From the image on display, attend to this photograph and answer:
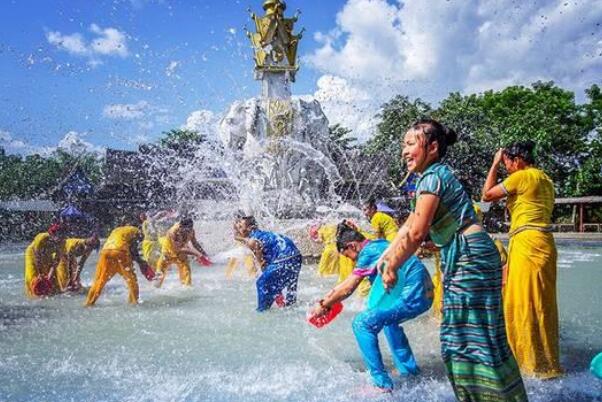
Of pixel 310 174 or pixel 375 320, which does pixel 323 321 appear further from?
pixel 310 174

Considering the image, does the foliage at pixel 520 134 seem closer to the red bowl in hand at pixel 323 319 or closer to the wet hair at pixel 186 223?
the wet hair at pixel 186 223

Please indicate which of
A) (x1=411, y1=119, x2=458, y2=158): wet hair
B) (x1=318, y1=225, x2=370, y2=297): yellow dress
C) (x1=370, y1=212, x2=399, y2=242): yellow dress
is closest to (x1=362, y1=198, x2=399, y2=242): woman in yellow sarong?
(x1=370, y1=212, x2=399, y2=242): yellow dress

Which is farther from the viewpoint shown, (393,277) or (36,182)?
(36,182)

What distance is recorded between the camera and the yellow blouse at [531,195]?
13.9 feet

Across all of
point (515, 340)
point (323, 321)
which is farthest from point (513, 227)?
point (323, 321)

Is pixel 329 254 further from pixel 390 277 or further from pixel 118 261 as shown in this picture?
pixel 390 277

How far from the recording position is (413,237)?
260 cm

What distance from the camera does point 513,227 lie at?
435cm

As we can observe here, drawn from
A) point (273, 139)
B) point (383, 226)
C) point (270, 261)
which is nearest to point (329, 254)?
point (383, 226)

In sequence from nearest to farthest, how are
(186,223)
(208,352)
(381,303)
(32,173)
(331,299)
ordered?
(331,299) < (381,303) < (208,352) < (186,223) < (32,173)

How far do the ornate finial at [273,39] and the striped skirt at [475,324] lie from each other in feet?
54.9

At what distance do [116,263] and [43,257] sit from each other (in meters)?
1.63

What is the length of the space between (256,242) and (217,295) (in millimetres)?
2028

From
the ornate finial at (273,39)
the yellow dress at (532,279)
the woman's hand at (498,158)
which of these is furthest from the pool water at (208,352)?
the ornate finial at (273,39)
